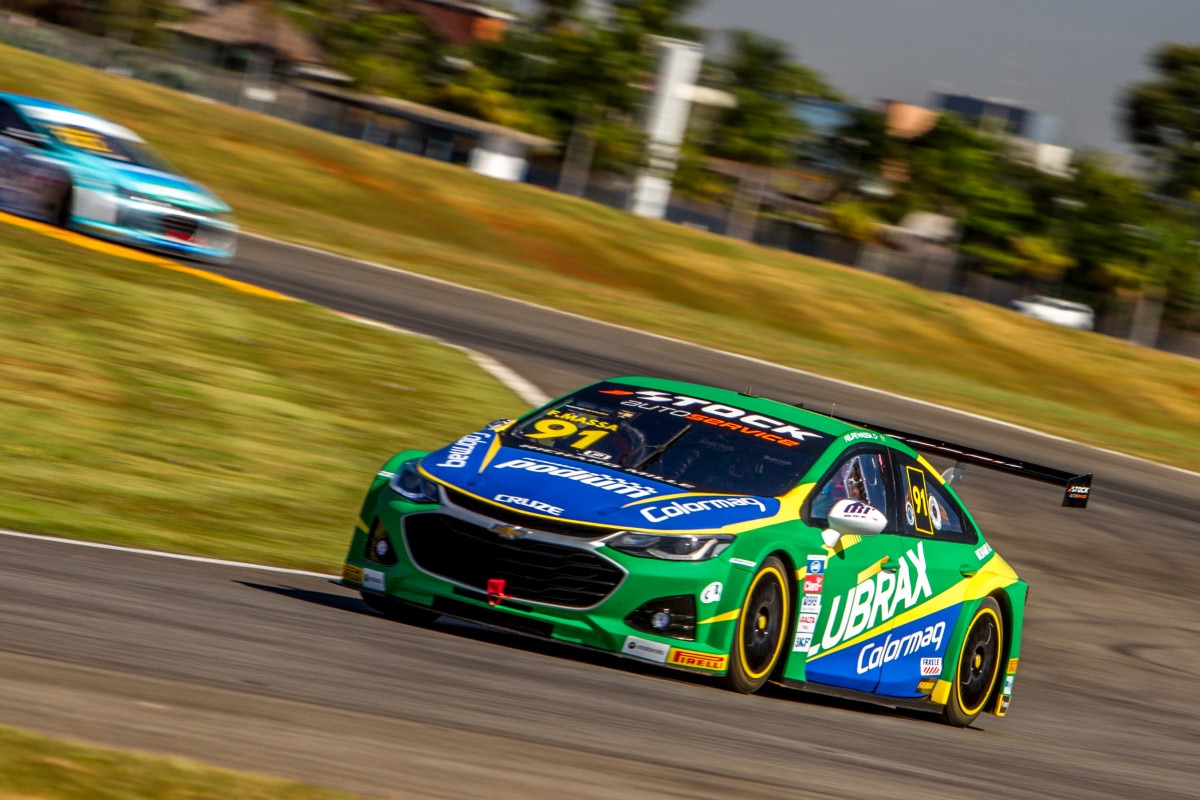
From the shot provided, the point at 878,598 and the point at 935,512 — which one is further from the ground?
the point at 935,512

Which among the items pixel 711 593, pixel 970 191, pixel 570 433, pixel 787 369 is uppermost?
pixel 970 191

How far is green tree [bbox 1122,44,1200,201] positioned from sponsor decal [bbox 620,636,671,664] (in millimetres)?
101720

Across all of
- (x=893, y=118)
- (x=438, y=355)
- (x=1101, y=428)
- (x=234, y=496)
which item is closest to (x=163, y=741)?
(x=234, y=496)

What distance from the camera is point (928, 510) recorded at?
9195mm

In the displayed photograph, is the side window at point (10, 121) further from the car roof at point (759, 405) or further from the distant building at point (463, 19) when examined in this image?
the distant building at point (463, 19)

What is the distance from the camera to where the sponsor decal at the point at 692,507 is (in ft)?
24.4

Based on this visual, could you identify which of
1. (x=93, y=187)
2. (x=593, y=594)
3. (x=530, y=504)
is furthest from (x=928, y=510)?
(x=93, y=187)

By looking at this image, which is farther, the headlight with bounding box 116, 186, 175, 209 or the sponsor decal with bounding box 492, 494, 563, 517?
the headlight with bounding box 116, 186, 175, 209

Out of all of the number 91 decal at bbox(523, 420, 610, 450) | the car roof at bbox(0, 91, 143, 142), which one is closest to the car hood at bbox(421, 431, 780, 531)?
the number 91 decal at bbox(523, 420, 610, 450)

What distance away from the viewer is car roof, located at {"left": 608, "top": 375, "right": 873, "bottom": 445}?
29.0 feet

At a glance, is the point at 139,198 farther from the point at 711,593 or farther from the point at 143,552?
the point at 711,593

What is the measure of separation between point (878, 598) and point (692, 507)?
1.38 metres

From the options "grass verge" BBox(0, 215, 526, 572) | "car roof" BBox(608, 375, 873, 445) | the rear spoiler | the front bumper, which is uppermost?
"car roof" BBox(608, 375, 873, 445)

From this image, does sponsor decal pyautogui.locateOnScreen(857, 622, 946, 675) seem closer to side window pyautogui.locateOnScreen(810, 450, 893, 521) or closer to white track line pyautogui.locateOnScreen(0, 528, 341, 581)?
side window pyautogui.locateOnScreen(810, 450, 893, 521)
